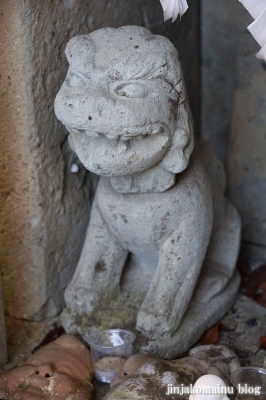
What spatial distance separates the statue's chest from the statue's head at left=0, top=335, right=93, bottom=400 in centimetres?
36

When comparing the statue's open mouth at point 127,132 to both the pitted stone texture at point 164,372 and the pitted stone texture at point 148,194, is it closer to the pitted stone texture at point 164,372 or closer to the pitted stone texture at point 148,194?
the pitted stone texture at point 148,194

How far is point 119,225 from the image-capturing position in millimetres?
1991

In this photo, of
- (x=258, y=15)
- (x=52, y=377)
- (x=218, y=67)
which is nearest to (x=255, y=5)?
(x=258, y=15)

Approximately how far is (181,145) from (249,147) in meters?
0.64

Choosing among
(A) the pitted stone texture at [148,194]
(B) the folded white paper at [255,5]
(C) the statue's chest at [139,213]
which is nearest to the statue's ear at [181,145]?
(A) the pitted stone texture at [148,194]

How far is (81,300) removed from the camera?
207cm

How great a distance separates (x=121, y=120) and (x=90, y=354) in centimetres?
72

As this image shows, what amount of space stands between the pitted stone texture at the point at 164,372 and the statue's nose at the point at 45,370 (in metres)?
0.18

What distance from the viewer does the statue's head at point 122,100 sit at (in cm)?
168

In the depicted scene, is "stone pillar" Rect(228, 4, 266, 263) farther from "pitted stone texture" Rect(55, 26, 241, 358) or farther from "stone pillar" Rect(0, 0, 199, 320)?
"stone pillar" Rect(0, 0, 199, 320)

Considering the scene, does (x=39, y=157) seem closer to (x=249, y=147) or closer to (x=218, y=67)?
(x=249, y=147)

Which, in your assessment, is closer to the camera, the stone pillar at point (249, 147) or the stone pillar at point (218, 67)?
the stone pillar at point (249, 147)

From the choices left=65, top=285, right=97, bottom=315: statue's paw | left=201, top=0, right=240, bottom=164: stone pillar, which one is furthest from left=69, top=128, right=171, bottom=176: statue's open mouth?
left=201, top=0, right=240, bottom=164: stone pillar

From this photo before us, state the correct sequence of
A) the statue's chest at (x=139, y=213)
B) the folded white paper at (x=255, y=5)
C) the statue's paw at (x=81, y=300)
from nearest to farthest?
1. the folded white paper at (x=255, y=5)
2. the statue's chest at (x=139, y=213)
3. the statue's paw at (x=81, y=300)
